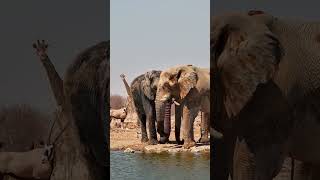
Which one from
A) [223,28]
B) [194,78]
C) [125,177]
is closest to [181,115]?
[194,78]

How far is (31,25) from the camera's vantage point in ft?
13.2

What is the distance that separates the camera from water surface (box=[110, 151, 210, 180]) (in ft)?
24.9

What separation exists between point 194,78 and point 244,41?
16.1ft

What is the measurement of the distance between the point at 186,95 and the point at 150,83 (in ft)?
2.35

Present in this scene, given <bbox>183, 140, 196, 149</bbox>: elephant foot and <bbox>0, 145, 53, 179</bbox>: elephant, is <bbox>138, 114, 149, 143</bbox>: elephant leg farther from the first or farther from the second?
<bbox>0, 145, 53, 179</bbox>: elephant

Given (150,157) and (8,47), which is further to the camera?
(150,157)

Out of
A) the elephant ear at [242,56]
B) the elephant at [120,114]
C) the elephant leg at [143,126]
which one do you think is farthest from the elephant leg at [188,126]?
the elephant ear at [242,56]

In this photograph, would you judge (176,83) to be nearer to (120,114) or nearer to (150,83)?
(150,83)

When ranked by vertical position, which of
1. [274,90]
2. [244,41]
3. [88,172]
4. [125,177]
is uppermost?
[244,41]

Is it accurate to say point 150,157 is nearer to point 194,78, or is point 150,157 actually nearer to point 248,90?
point 194,78

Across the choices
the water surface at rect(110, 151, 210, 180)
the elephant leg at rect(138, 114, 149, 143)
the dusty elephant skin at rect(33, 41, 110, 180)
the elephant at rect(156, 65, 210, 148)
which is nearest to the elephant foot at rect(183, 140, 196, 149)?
the elephant at rect(156, 65, 210, 148)

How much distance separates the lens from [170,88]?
833cm

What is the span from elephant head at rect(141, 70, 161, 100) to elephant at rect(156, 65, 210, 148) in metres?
0.36

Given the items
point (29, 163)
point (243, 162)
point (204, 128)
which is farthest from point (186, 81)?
point (243, 162)
